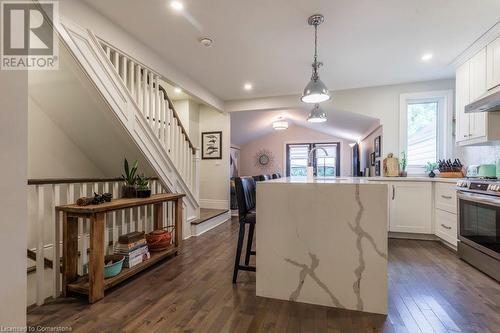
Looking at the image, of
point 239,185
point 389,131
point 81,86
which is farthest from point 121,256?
point 389,131

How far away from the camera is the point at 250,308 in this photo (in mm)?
1741

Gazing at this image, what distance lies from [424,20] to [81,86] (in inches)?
132

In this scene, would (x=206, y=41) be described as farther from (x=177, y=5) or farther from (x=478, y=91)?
(x=478, y=91)

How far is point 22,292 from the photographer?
1082mm

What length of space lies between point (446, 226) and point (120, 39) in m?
4.55

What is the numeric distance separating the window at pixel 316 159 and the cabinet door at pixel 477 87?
499cm

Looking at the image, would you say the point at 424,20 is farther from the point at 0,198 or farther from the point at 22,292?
the point at 22,292

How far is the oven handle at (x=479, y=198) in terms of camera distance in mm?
2203

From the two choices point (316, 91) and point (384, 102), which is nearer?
point (316, 91)

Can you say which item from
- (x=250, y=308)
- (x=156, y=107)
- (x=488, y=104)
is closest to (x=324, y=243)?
(x=250, y=308)

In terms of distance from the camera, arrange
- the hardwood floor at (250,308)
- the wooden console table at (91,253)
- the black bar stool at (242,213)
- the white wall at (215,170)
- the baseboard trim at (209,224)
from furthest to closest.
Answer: the white wall at (215,170)
the baseboard trim at (209,224)
the black bar stool at (242,213)
the wooden console table at (91,253)
the hardwood floor at (250,308)

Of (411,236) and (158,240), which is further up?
(158,240)

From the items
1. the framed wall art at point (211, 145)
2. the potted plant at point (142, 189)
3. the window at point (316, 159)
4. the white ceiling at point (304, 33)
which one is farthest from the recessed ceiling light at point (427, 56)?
the window at point (316, 159)

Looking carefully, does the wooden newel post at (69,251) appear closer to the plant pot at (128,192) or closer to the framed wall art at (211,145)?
the plant pot at (128,192)
